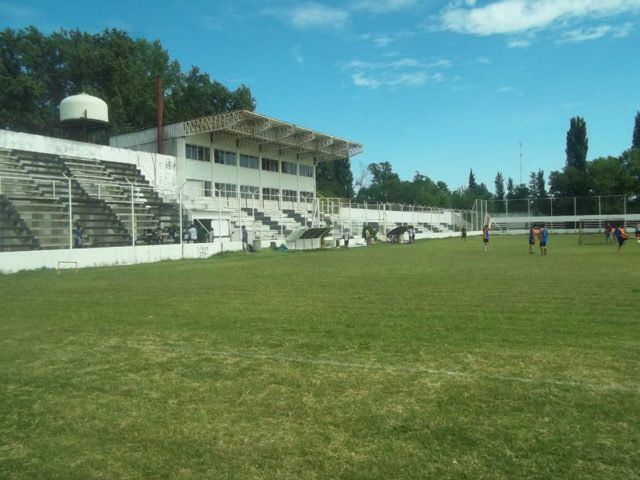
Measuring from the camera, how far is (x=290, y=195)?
188ft

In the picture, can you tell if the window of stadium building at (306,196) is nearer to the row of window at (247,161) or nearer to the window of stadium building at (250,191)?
the row of window at (247,161)

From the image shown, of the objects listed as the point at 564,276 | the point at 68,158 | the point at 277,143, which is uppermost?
the point at 277,143

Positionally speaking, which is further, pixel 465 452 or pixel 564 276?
pixel 564 276

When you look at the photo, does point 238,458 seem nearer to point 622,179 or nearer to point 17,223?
point 17,223

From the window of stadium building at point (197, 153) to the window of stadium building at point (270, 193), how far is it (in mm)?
7053

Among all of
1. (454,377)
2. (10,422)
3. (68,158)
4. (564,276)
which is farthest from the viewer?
(68,158)

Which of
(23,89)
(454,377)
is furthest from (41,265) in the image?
(23,89)

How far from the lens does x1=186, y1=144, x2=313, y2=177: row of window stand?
1800 inches

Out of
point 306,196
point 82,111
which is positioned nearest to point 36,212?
point 82,111

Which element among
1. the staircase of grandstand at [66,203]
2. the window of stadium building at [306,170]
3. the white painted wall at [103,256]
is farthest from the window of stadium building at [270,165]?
the white painted wall at [103,256]

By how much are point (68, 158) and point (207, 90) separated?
3341cm

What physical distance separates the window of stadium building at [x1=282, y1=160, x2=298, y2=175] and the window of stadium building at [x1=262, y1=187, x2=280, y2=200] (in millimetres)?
3326

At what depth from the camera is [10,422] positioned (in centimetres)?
434

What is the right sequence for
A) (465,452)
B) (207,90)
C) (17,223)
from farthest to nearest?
(207,90) < (17,223) < (465,452)
